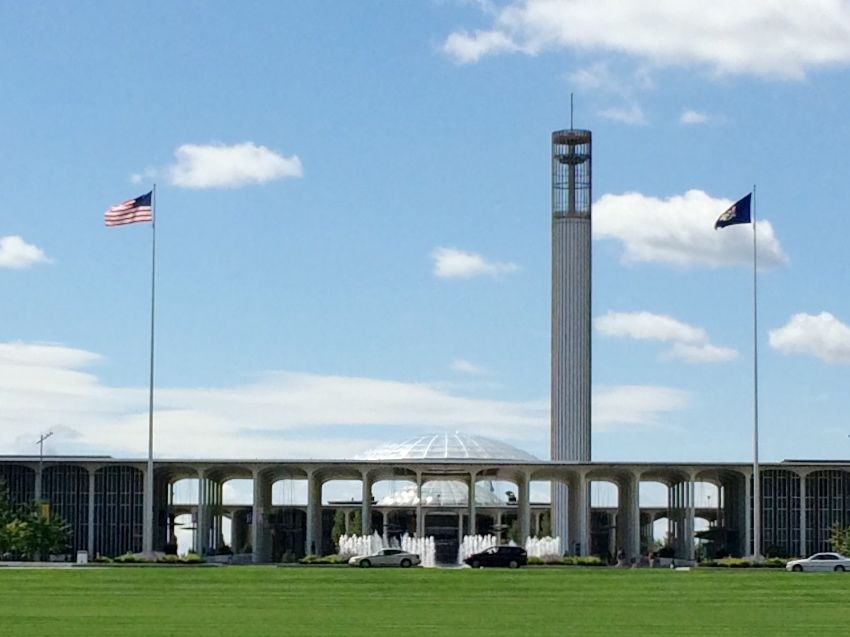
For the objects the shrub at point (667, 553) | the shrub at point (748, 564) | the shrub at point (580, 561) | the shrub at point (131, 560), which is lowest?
the shrub at point (667, 553)

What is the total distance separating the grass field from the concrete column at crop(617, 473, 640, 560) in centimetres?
4338

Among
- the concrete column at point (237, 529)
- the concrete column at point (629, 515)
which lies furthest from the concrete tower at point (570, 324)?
the concrete column at point (237, 529)

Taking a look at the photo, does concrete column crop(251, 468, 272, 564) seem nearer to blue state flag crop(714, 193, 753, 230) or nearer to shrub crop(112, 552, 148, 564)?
shrub crop(112, 552, 148, 564)

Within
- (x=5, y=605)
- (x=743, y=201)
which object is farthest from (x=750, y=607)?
(x=743, y=201)

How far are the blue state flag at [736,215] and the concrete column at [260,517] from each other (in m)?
38.3

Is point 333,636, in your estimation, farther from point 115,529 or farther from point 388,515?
point 388,515

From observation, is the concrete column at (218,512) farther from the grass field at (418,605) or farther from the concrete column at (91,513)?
the grass field at (418,605)

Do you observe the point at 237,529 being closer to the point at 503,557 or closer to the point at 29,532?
the point at 29,532

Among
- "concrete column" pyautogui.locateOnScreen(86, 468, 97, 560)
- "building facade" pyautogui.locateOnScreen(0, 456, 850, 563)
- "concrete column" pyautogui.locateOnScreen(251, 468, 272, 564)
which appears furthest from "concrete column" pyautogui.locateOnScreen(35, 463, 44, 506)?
"concrete column" pyautogui.locateOnScreen(251, 468, 272, 564)

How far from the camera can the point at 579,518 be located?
10519cm

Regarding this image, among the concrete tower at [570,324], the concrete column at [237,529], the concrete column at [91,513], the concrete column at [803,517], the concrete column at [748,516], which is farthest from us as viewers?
the concrete column at [237,529]

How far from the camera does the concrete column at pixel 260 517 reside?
10062 cm

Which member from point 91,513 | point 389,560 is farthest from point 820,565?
point 91,513

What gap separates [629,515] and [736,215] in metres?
36.7
